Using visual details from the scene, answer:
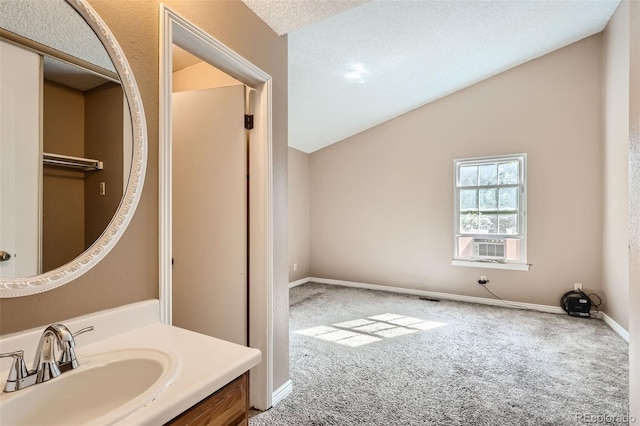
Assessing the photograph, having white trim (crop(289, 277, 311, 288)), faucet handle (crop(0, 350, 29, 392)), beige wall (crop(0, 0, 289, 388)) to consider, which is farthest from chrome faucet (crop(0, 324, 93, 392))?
white trim (crop(289, 277, 311, 288))

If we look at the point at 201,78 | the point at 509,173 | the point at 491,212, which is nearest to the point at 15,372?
the point at 201,78

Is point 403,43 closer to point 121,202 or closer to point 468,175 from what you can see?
point 468,175

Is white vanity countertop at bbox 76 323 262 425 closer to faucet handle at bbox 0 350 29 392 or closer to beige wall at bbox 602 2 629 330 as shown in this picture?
faucet handle at bbox 0 350 29 392

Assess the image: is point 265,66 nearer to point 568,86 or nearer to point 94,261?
Answer: point 94,261

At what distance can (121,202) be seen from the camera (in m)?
1.05

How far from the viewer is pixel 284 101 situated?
2.04 m

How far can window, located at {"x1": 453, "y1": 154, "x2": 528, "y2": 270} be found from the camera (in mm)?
3945

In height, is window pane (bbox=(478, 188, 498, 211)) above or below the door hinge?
below

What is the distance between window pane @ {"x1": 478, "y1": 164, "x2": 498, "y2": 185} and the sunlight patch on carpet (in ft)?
6.72

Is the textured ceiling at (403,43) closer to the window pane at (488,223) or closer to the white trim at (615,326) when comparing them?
the window pane at (488,223)

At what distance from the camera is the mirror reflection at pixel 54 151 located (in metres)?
0.81

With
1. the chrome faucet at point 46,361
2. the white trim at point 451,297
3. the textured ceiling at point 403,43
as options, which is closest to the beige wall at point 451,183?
the white trim at point 451,297

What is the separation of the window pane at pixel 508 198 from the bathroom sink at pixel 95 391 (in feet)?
14.1

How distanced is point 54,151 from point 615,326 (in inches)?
182
